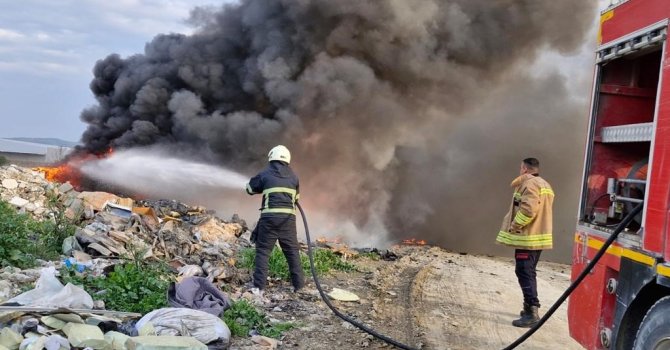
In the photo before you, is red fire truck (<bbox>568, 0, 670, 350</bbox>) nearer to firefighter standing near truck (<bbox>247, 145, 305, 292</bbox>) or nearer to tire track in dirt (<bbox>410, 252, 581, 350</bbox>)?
tire track in dirt (<bbox>410, 252, 581, 350</bbox>)

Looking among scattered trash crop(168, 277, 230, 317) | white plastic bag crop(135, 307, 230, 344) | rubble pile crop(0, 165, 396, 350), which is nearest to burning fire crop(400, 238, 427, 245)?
rubble pile crop(0, 165, 396, 350)

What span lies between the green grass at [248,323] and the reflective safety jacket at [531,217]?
8.35 feet

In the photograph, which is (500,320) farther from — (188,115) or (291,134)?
(188,115)

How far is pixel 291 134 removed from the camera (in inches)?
616

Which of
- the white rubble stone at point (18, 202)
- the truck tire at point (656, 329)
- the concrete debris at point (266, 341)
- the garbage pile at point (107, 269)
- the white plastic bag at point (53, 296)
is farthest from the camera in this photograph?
the white rubble stone at point (18, 202)

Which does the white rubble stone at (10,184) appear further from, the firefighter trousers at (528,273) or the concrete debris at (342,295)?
the firefighter trousers at (528,273)

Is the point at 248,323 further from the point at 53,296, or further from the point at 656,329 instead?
the point at 656,329

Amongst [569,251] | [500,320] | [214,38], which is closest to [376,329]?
[500,320]

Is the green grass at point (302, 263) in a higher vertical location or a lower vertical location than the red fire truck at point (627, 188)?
lower

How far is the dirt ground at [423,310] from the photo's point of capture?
5.04m

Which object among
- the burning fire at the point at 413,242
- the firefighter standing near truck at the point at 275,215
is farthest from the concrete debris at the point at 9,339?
the burning fire at the point at 413,242

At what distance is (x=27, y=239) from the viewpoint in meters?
6.20

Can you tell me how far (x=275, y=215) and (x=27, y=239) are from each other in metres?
2.86

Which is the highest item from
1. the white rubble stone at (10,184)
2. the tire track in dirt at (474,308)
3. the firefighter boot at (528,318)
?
the white rubble stone at (10,184)
